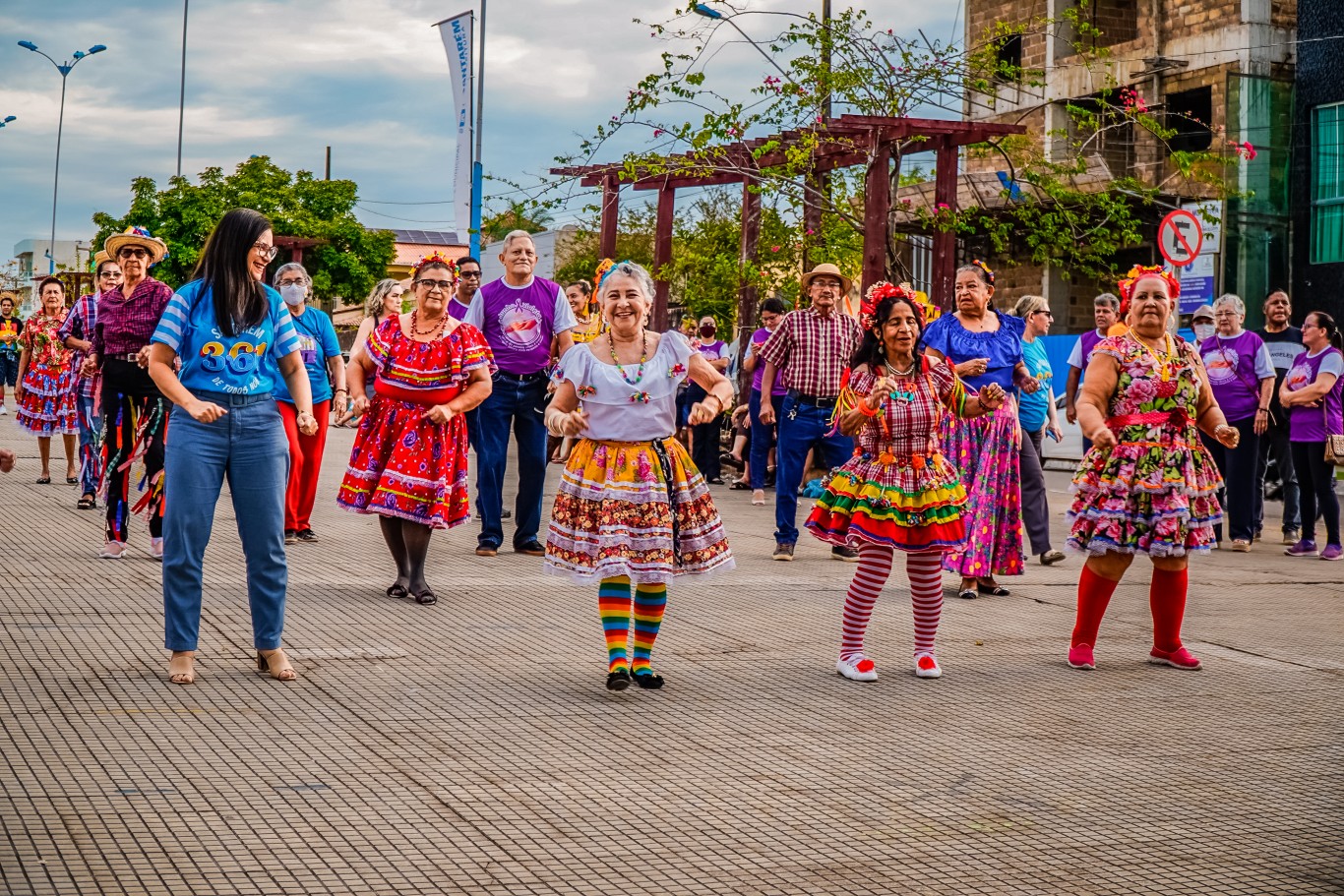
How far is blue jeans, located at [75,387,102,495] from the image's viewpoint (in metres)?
12.6

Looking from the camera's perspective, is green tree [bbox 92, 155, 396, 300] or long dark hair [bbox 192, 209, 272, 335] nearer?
long dark hair [bbox 192, 209, 272, 335]

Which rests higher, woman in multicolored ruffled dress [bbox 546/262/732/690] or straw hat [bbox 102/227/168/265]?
straw hat [bbox 102/227/168/265]

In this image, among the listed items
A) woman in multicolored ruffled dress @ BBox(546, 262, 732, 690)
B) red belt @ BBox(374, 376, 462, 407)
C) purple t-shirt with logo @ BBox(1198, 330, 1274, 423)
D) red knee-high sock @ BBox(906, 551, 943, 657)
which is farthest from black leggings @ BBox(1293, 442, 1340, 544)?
woman in multicolored ruffled dress @ BBox(546, 262, 732, 690)

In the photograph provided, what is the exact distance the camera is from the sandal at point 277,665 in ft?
20.7

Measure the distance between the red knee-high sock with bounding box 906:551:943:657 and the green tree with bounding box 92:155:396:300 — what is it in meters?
46.2

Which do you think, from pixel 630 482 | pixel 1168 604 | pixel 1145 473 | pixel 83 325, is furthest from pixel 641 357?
pixel 83 325

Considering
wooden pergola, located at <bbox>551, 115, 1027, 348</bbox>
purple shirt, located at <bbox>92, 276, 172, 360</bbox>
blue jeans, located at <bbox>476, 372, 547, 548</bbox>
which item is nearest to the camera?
purple shirt, located at <bbox>92, 276, 172, 360</bbox>

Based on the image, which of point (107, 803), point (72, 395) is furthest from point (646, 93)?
point (107, 803)

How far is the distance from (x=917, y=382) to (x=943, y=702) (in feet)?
5.26

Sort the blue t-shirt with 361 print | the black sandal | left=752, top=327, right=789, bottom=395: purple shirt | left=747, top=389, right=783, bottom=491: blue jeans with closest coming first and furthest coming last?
the blue t-shirt with 361 print
the black sandal
left=752, top=327, right=789, bottom=395: purple shirt
left=747, top=389, right=783, bottom=491: blue jeans

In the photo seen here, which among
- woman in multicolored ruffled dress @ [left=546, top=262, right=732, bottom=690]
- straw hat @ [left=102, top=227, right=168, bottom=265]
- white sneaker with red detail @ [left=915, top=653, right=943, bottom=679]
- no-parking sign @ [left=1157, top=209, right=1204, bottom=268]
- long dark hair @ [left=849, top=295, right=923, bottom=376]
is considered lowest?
white sneaker with red detail @ [left=915, top=653, right=943, bottom=679]

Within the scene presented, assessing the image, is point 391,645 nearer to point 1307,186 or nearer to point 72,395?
point 72,395

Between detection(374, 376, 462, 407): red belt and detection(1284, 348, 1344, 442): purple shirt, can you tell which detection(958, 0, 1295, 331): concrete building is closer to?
detection(1284, 348, 1344, 442): purple shirt

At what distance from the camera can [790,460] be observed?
11133 millimetres
